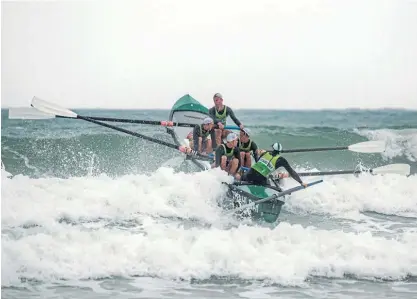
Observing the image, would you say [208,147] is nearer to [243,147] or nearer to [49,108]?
[243,147]

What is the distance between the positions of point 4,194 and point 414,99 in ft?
12.8

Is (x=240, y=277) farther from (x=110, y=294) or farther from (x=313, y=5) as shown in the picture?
(x=313, y=5)

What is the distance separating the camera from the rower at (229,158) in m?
4.46

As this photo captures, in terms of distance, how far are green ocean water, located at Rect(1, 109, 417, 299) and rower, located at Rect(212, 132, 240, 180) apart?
101 mm

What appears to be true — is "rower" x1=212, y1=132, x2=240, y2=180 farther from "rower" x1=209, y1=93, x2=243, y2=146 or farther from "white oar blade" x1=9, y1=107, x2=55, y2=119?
"white oar blade" x1=9, y1=107, x2=55, y2=119

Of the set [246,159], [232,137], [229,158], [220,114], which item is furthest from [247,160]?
[220,114]

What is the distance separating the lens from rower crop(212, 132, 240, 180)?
4457 millimetres

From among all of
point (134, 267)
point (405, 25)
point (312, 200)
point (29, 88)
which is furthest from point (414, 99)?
point (29, 88)

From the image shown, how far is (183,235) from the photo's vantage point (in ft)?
12.0

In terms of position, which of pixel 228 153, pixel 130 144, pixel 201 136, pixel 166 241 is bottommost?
pixel 166 241

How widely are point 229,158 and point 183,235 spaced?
103 centimetres

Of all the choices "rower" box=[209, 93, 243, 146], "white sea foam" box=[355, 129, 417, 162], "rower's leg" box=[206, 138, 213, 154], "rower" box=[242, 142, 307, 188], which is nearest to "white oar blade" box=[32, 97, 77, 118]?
"rower's leg" box=[206, 138, 213, 154]

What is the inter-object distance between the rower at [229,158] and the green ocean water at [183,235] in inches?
4.0

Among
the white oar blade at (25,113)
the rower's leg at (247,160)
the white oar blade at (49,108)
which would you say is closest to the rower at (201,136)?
the rower's leg at (247,160)
